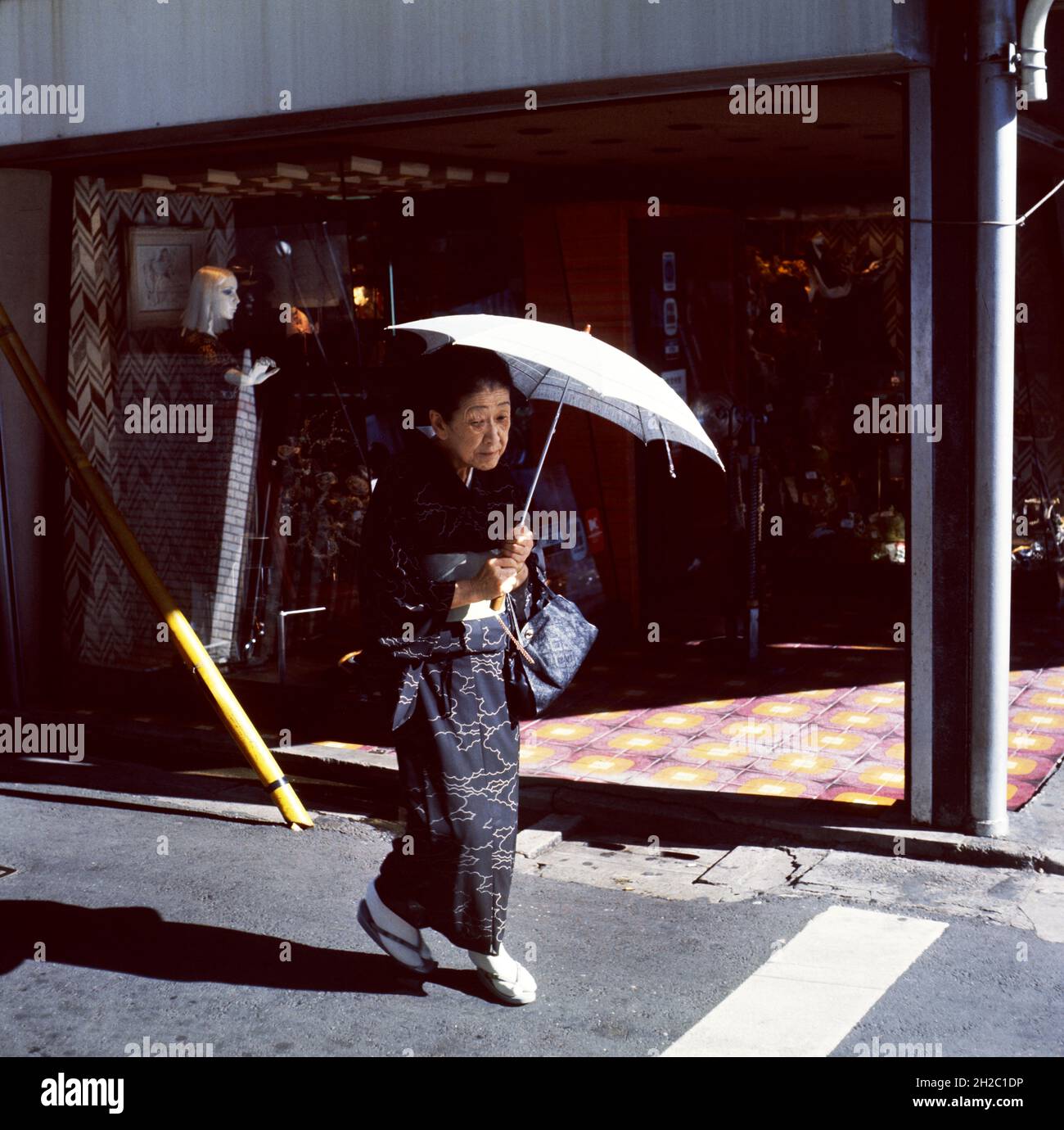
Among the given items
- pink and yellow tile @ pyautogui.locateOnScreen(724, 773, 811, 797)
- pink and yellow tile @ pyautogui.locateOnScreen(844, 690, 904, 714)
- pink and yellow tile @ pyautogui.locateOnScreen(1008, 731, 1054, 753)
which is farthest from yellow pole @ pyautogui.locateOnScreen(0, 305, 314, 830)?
pink and yellow tile @ pyautogui.locateOnScreen(1008, 731, 1054, 753)

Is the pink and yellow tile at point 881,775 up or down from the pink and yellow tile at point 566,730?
down

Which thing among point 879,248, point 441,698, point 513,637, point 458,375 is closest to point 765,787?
point 513,637

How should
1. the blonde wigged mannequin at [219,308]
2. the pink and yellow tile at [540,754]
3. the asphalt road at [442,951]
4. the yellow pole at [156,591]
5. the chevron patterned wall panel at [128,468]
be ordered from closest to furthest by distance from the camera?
the asphalt road at [442,951] → the yellow pole at [156,591] → the pink and yellow tile at [540,754] → the blonde wigged mannequin at [219,308] → the chevron patterned wall panel at [128,468]

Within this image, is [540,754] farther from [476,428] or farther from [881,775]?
[476,428]

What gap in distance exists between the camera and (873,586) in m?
11.4

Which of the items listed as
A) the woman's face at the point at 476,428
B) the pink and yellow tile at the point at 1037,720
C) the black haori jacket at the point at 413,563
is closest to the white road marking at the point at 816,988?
the black haori jacket at the point at 413,563

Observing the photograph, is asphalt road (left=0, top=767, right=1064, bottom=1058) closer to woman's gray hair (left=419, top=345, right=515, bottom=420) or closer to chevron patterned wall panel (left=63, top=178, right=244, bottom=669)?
woman's gray hair (left=419, top=345, right=515, bottom=420)

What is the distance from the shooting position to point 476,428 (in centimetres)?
488

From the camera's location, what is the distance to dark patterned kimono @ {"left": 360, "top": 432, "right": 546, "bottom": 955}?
4.88m

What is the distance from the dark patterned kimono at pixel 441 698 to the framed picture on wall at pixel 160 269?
478cm

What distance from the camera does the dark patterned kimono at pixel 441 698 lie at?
4883mm

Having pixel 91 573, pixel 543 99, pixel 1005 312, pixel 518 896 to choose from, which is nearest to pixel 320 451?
pixel 91 573

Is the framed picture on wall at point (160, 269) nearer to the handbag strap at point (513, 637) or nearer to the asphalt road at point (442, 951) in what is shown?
the asphalt road at point (442, 951)
